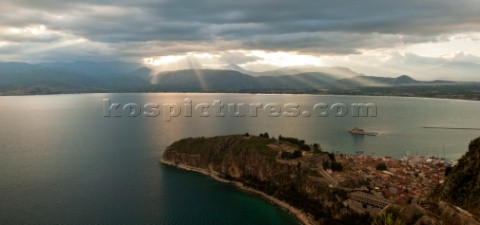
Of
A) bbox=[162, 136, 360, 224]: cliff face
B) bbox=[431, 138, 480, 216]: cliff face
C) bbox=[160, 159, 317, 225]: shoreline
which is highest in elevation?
bbox=[431, 138, 480, 216]: cliff face

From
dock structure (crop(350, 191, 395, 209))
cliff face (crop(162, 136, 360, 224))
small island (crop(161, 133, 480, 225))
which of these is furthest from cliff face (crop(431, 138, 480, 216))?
cliff face (crop(162, 136, 360, 224))

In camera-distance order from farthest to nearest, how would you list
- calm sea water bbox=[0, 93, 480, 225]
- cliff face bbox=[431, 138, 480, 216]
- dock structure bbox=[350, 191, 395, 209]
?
calm sea water bbox=[0, 93, 480, 225] < dock structure bbox=[350, 191, 395, 209] < cliff face bbox=[431, 138, 480, 216]

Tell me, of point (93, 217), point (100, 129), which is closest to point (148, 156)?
point (93, 217)

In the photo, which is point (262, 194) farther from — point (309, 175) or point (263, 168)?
point (309, 175)

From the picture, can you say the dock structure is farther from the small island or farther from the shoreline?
the shoreline

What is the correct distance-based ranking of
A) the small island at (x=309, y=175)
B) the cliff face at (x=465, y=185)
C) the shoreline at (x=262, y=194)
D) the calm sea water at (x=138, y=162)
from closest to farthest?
the cliff face at (x=465, y=185)
the small island at (x=309, y=175)
the shoreline at (x=262, y=194)
the calm sea water at (x=138, y=162)

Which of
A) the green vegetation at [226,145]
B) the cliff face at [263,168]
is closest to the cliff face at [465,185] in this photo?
the cliff face at [263,168]

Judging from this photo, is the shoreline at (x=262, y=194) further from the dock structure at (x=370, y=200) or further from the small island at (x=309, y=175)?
the dock structure at (x=370, y=200)
